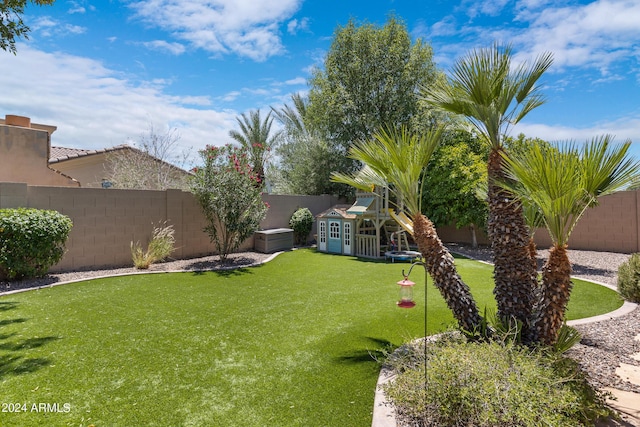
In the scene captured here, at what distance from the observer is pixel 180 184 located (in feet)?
57.8

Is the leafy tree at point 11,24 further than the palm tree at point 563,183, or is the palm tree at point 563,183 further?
the leafy tree at point 11,24

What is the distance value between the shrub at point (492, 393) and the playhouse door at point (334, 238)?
922cm

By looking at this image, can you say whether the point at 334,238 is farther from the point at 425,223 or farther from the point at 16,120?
the point at 16,120

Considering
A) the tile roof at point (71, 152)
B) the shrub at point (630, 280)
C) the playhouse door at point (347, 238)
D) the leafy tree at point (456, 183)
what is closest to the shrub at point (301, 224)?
the playhouse door at point (347, 238)

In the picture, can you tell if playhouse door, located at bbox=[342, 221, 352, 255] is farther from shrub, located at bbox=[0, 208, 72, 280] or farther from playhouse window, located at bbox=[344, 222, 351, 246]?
Answer: shrub, located at bbox=[0, 208, 72, 280]

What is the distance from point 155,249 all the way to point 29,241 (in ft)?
9.50

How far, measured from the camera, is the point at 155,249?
30.5ft

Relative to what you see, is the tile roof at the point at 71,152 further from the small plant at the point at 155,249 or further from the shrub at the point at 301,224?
the shrub at the point at 301,224

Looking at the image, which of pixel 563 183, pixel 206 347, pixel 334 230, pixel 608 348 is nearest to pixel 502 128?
pixel 563 183

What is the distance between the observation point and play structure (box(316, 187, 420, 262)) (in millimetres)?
11445

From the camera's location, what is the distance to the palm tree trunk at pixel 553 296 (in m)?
3.32

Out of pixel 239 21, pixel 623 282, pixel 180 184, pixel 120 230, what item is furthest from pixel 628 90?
pixel 180 184

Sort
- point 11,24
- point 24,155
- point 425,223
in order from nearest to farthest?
1. point 425,223
2. point 11,24
3. point 24,155

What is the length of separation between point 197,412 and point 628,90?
13808 millimetres
